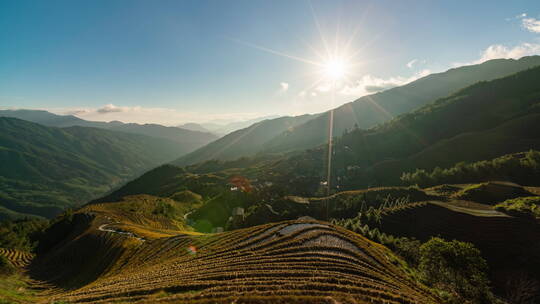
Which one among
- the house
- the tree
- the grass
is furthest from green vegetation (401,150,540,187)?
the grass

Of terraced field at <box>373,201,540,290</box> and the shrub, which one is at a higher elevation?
the shrub

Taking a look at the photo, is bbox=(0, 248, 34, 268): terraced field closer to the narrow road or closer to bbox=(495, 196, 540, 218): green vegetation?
the narrow road

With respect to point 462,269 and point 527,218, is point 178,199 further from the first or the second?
point 527,218

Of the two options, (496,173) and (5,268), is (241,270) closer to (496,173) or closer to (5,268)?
(5,268)

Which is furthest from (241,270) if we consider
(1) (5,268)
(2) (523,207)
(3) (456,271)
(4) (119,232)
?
(2) (523,207)

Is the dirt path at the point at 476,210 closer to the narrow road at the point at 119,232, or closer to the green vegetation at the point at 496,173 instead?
the green vegetation at the point at 496,173

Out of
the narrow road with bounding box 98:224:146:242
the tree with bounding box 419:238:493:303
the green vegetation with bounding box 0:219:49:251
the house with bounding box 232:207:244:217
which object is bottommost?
the house with bounding box 232:207:244:217

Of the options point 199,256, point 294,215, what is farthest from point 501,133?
point 199,256
